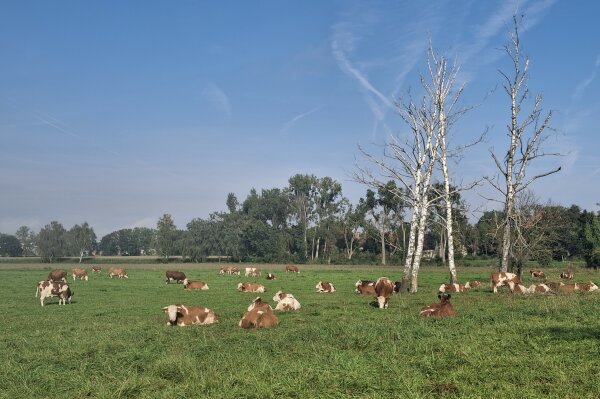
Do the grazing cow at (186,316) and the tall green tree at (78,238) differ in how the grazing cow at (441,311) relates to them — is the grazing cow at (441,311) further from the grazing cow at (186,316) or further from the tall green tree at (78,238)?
the tall green tree at (78,238)

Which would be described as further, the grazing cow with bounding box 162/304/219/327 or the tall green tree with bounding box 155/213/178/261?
the tall green tree with bounding box 155/213/178/261

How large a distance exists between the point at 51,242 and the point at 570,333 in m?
128

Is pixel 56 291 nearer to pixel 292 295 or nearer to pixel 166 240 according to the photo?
pixel 292 295

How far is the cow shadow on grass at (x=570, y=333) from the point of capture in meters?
8.88

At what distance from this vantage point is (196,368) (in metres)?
8.08

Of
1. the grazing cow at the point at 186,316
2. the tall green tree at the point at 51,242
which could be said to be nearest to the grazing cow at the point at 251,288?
the grazing cow at the point at 186,316

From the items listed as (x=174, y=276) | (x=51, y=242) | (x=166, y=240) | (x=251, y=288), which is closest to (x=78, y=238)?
(x=51, y=242)

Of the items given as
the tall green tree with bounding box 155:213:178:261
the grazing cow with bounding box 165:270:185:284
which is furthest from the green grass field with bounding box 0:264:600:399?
the tall green tree with bounding box 155:213:178:261

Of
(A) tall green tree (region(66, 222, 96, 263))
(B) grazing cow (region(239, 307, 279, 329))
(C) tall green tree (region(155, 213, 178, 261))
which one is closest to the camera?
(B) grazing cow (region(239, 307, 279, 329))

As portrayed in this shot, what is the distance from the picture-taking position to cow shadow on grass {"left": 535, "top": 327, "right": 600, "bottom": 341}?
888cm

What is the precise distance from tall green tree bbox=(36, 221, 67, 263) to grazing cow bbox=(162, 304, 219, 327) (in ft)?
380

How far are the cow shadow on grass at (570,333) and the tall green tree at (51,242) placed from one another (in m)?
125

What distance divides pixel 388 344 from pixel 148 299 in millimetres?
17495

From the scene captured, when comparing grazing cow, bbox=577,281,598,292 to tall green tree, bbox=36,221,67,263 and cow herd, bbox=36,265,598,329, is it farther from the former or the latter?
tall green tree, bbox=36,221,67,263
